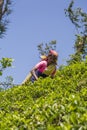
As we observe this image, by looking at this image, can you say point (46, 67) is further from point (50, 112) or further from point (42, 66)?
point (50, 112)

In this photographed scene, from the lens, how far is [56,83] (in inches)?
356

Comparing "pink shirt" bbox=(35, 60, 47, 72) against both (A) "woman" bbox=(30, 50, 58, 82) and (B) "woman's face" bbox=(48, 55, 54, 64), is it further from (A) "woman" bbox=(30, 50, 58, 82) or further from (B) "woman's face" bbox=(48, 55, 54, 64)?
(B) "woman's face" bbox=(48, 55, 54, 64)

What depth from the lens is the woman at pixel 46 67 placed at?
1009cm

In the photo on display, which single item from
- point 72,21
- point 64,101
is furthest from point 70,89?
point 72,21

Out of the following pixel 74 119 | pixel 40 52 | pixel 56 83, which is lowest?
pixel 40 52

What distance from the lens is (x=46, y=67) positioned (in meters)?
10.4

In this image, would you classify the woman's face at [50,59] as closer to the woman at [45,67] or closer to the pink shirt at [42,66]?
the woman at [45,67]

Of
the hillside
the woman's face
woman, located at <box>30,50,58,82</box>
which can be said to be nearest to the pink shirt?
woman, located at <box>30,50,58,82</box>

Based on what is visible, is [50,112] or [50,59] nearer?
[50,112]

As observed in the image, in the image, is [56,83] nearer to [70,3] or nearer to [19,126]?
[19,126]

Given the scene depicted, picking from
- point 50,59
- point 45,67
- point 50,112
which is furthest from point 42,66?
point 50,112

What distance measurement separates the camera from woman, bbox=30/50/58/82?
1009 centimetres

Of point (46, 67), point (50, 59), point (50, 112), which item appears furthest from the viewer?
point (46, 67)

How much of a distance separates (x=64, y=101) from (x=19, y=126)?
90 centimetres
